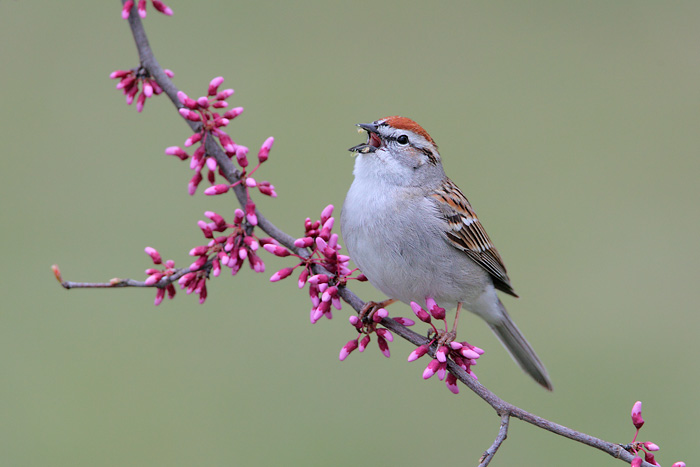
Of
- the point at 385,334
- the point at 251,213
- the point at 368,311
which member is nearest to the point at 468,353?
the point at 385,334

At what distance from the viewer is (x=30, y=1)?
419 inches

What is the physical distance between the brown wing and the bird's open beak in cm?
39

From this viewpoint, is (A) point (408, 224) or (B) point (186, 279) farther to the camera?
(A) point (408, 224)

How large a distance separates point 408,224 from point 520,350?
108cm

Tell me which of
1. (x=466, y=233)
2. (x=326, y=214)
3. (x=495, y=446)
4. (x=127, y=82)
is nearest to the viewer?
(x=495, y=446)

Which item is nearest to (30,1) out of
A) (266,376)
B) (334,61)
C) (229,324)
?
(334,61)

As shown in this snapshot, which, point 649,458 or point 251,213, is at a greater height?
point 649,458

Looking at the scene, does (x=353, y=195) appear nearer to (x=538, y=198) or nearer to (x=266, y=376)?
(x=266, y=376)

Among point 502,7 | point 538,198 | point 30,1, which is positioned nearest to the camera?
point 538,198

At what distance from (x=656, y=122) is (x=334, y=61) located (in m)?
4.58

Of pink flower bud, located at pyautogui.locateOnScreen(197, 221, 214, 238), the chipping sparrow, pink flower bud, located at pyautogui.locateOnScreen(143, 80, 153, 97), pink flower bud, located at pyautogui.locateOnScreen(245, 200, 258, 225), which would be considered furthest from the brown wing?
pink flower bud, located at pyautogui.locateOnScreen(143, 80, 153, 97)

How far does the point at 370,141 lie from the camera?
354cm

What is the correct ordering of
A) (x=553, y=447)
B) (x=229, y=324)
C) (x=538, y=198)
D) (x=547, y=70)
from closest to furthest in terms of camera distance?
(x=553, y=447) < (x=229, y=324) < (x=538, y=198) < (x=547, y=70)

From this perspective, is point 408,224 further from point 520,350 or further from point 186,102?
point 186,102
